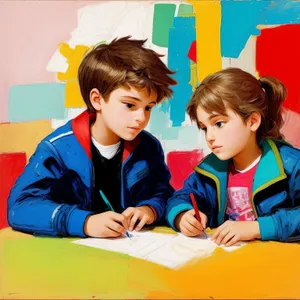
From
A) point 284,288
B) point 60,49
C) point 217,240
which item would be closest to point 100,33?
point 60,49

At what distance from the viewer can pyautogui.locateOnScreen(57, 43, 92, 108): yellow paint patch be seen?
3.78 feet

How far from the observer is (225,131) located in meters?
1.00

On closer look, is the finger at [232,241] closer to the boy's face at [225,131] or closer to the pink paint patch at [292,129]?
the boy's face at [225,131]

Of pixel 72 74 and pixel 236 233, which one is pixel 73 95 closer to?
pixel 72 74

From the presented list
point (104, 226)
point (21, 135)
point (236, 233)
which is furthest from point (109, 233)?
point (21, 135)

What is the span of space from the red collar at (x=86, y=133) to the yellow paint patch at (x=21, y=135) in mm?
108

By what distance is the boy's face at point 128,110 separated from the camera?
40.3 inches

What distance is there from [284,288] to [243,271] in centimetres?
8

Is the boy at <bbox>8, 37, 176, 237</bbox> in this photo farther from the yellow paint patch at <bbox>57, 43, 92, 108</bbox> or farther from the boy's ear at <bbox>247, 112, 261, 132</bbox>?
the boy's ear at <bbox>247, 112, 261, 132</bbox>

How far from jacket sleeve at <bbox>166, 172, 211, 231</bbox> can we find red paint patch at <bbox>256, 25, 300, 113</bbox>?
0.96ft

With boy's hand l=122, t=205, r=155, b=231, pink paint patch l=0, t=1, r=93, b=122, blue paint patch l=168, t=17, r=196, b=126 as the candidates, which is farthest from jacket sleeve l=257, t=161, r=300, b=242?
pink paint patch l=0, t=1, r=93, b=122

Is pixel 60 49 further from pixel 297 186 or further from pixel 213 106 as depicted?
pixel 297 186

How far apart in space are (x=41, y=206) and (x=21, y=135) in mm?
246

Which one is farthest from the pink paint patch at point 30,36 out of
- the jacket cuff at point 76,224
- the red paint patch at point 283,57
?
the red paint patch at point 283,57
